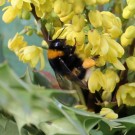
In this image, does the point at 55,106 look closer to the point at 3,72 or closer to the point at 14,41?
the point at 3,72

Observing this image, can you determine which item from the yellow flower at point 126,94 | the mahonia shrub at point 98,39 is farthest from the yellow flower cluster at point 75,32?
the yellow flower at point 126,94

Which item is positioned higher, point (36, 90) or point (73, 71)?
point (36, 90)

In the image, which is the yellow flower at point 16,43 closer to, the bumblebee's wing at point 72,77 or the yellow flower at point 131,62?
the bumblebee's wing at point 72,77

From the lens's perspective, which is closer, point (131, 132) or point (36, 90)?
point (36, 90)

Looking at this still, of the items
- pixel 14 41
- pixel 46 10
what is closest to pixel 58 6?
pixel 46 10

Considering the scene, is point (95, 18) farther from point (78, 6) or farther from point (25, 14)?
point (25, 14)

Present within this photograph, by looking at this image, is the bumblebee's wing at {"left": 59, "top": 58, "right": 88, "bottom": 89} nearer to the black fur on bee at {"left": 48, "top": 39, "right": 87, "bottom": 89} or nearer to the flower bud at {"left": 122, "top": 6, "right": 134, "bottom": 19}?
the black fur on bee at {"left": 48, "top": 39, "right": 87, "bottom": 89}
